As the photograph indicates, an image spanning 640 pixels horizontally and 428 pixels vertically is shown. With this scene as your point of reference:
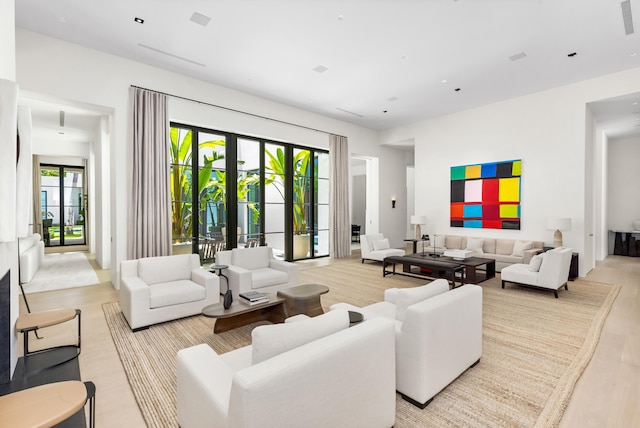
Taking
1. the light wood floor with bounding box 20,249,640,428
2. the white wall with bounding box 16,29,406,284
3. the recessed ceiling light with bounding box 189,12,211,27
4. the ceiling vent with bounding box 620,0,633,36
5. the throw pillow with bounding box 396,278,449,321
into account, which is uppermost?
the recessed ceiling light with bounding box 189,12,211,27

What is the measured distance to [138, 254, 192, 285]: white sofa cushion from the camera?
439 cm

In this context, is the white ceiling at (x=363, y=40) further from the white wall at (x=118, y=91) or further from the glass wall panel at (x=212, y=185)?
the glass wall panel at (x=212, y=185)

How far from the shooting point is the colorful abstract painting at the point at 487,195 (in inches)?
300

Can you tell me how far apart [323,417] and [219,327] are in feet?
8.13

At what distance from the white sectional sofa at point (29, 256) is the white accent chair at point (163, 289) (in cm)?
334

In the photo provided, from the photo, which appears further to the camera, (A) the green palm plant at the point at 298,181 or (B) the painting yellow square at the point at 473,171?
(A) the green palm plant at the point at 298,181

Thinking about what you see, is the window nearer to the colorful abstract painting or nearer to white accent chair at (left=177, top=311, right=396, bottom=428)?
the colorful abstract painting

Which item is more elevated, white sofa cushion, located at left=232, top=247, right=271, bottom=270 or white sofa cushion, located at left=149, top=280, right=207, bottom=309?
white sofa cushion, located at left=232, top=247, right=271, bottom=270

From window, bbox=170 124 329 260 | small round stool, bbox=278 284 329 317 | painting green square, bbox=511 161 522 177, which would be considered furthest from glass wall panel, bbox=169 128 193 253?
painting green square, bbox=511 161 522 177

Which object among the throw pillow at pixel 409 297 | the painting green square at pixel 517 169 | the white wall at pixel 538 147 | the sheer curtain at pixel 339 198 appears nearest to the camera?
the throw pillow at pixel 409 297

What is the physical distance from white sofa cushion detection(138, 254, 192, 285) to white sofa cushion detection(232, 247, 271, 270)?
2.45 feet

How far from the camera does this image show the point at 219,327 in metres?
3.69

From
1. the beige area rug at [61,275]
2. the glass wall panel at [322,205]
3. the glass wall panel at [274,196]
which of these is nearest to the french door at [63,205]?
the beige area rug at [61,275]

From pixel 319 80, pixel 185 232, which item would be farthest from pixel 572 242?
pixel 185 232
